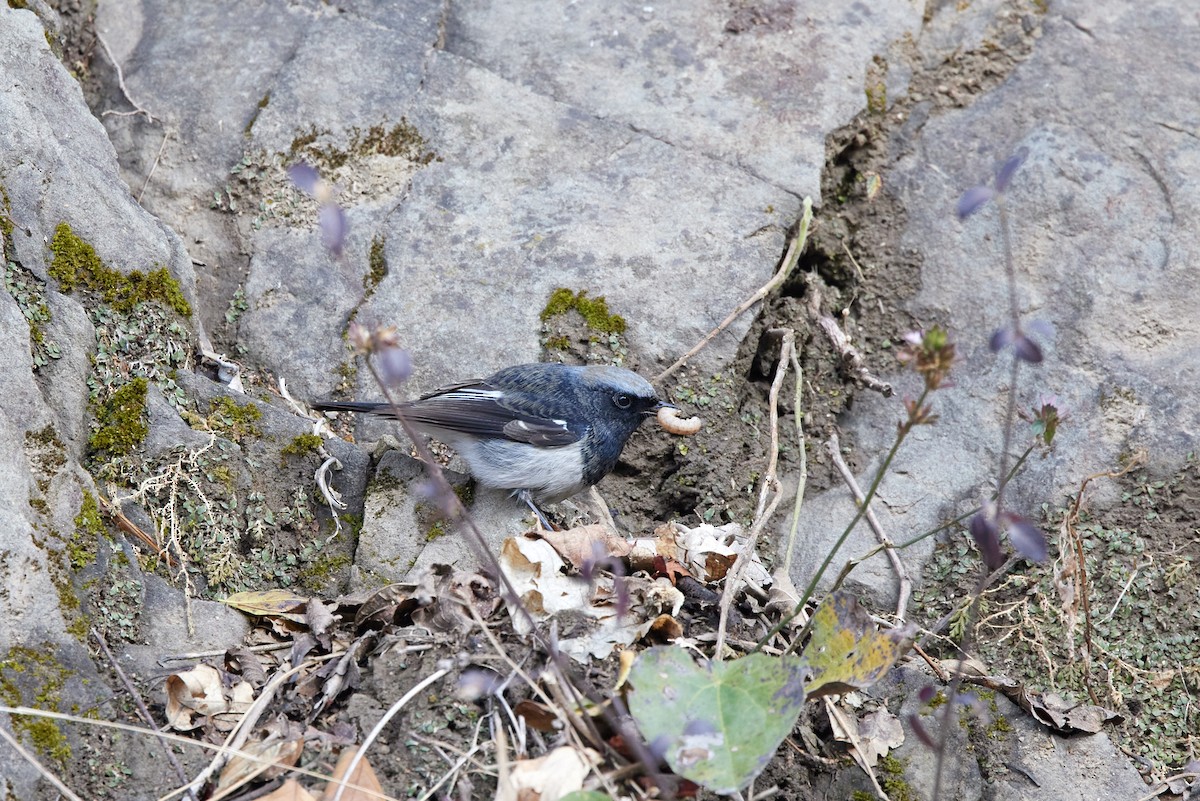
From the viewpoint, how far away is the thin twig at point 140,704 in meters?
3.14

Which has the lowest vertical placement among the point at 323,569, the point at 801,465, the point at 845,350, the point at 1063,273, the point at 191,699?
the point at 323,569

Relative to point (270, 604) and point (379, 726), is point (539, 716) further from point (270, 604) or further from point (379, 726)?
point (270, 604)

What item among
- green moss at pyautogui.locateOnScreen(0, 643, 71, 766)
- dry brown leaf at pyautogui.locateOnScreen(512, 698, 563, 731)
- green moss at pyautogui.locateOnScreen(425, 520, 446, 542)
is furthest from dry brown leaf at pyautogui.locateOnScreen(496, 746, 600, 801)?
green moss at pyautogui.locateOnScreen(425, 520, 446, 542)

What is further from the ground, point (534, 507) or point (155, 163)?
point (155, 163)

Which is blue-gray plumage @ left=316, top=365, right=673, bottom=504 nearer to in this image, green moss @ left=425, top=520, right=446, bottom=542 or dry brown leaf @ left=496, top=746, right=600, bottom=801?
green moss @ left=425, top=520, right=446, bottom=542

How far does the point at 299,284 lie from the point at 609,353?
1487mm

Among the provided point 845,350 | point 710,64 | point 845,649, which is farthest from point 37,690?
point 710,64

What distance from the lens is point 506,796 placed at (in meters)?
2.96

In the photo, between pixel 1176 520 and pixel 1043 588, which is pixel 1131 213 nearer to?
pixel 1176 520

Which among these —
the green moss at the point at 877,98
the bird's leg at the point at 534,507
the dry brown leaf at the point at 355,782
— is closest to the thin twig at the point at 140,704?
the dry brown leaf at the point at 355,782

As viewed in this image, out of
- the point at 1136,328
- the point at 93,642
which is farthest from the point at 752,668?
the point at 1136,328

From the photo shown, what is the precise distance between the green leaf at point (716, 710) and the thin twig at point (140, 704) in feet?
4.38

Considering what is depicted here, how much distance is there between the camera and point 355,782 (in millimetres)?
3041

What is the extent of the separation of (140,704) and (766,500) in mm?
2553
